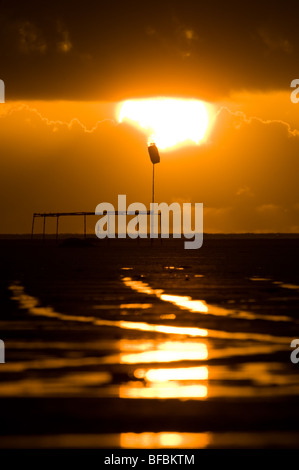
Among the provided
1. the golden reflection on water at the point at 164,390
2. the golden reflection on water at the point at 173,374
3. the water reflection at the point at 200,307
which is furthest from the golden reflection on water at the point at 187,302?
the golden reflection on water at the point at 164,390

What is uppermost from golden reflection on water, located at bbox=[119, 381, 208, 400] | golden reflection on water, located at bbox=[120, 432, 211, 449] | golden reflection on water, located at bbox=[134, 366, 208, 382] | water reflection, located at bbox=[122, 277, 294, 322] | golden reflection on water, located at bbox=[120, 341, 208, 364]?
water reflection, located at bbox=[122, 277, 294, 322]

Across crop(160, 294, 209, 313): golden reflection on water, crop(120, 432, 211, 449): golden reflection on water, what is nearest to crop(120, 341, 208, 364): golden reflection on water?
crop(120, 432, 211, 449): golden reflection on water

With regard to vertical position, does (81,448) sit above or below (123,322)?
below

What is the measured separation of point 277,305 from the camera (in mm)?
33719

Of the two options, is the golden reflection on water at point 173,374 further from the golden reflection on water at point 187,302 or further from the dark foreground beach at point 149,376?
the golden reflection on water at point 187,302

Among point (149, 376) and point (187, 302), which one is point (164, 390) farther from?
point (187, 302)

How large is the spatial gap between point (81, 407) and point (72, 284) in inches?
1417

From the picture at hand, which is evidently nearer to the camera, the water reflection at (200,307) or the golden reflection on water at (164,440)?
the golden reflection on water at (164,440)

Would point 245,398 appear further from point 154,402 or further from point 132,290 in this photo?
point 132,290

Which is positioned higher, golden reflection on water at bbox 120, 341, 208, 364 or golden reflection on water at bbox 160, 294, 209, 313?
golden reflection on water at bbox 160, 294, 209, 313

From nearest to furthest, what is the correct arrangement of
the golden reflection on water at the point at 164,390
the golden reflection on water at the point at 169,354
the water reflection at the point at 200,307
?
1. the golden reflection on water at the point at 164,390
2. the golden reflection on water at the point at 169,354
3. the water reflection at the point at 200,307

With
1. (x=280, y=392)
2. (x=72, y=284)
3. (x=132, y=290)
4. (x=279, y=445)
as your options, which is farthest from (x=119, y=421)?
(x=72, y=284)

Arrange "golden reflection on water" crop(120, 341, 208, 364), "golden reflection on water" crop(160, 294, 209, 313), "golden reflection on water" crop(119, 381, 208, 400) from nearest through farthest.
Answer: "golden reflection on water" crop(119, 381, 208, 400), "golden reflection on water" crop(120, 341, 208, 364), "golden reflection on water" crop(160, 294, 209, 313)

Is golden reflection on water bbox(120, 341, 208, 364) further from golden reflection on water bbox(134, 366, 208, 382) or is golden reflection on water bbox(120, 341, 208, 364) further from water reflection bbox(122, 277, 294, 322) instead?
water reflection bbox(122, 277, 294, 322)
